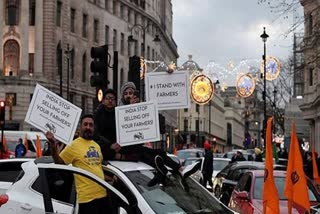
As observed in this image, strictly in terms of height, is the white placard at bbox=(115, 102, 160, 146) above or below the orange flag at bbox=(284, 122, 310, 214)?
above

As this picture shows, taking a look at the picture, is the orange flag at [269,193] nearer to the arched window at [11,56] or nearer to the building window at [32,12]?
the arched window at [11,56]

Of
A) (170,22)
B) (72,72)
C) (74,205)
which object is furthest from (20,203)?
(170,22)

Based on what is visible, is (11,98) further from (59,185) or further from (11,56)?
(59,185)

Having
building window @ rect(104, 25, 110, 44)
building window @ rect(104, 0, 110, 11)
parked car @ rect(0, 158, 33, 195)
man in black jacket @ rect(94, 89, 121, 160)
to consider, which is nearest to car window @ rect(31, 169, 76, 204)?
man in black jacket @ rect(94, 89, 121, 160)

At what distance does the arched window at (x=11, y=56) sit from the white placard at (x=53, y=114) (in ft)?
192

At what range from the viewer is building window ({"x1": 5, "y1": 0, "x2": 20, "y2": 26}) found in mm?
66625

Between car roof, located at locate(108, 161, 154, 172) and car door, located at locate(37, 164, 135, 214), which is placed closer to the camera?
car door, located at locate(37, 164, 135, 214)

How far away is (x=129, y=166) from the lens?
8406 millimetres

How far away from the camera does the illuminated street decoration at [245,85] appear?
39.1 meters

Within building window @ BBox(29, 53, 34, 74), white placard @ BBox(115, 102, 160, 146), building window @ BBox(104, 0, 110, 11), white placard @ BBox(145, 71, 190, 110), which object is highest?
building window @ BBox(104, 0, 110, 11)

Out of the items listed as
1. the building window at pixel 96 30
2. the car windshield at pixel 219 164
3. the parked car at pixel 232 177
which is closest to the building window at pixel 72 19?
the building window at pixel 96 30

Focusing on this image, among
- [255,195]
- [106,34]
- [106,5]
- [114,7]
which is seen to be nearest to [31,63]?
[106,34]

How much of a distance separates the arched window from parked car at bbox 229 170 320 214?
54964mm

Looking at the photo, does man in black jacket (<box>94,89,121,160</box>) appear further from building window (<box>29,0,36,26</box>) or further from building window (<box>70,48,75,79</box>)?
building window (<box>70,48,75,79</box>)
